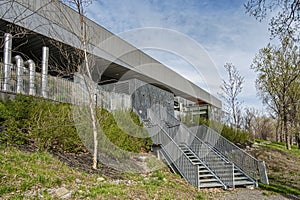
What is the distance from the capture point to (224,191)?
8.28 m

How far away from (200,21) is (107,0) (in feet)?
15.9

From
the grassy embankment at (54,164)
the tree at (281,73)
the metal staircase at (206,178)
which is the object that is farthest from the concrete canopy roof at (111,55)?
the tree at (281,73)

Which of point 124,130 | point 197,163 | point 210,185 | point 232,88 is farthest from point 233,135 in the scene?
point 124,130

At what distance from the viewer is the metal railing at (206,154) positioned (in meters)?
9.09

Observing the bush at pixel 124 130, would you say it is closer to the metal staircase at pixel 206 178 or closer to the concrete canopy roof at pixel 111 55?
the concrete canopy roof at pixel 111 55

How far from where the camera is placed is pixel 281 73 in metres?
20.6

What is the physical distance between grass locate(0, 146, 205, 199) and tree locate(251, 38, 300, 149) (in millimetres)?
17118

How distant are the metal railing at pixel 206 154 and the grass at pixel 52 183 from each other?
2.34m

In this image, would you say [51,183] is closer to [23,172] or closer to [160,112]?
[23,172]

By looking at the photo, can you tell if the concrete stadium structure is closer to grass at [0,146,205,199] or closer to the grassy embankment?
the grassy embankment

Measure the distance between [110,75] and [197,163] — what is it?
419 inches

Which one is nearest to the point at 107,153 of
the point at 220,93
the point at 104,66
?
the point at 104,66

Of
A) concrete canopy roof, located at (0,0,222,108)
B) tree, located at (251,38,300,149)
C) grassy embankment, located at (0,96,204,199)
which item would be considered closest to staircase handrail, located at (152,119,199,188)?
grassy embankment, located at (0,96,204,199)

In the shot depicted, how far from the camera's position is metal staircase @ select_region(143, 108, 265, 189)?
863cm
